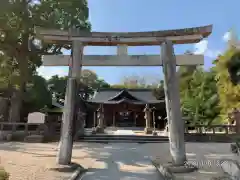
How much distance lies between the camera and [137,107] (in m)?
27.8

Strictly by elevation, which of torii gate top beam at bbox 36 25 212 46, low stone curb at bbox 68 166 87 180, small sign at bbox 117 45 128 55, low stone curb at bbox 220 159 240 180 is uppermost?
torii gate top beam at bbox 36 25 212 46

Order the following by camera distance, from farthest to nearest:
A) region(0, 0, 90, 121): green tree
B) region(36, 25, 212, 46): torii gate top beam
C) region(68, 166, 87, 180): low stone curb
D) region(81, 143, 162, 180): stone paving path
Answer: region(0, 0, 90, 121): green tree → region(36, 25, 212, 46): torii gate top beam → region(81, 143, 162, 180): stone paving path → region(68, 166, 87, 180): low stone curb

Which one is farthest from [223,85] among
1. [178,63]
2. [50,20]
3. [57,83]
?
[57,83]

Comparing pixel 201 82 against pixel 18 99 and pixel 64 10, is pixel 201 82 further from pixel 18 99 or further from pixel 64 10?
pixel 18 99

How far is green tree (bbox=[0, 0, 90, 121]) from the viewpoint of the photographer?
15.0m

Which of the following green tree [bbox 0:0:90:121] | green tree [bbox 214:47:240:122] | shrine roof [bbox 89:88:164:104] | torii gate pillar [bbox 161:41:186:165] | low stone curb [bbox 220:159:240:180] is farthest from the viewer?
shrine roof [bbox 89:88:164:104]

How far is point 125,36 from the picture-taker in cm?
721

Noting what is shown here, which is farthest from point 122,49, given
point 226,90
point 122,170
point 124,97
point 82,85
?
point 82,85

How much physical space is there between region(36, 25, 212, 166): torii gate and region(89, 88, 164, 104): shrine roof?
18490 millimetres

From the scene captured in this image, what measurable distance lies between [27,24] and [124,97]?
51.7 feet

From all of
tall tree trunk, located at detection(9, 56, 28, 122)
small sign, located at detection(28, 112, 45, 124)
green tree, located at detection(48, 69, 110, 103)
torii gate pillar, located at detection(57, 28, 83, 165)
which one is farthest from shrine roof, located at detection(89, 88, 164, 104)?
torii gate pillar, located at detection(57, 28, 83, 165)

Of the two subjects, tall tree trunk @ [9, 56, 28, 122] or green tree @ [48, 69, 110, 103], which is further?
green tree @ [48, 69, 110, 103]

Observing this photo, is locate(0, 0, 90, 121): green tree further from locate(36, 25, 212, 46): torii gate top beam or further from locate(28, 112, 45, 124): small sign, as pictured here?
locate(36, 25, 212, 46): torii gate top beam

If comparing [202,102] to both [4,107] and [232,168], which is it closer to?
[232,168]
